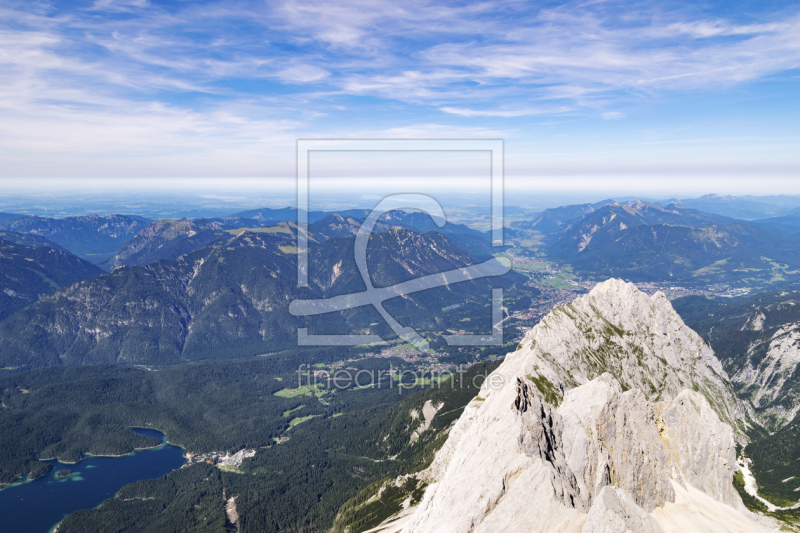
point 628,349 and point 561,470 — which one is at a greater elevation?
point 561,470

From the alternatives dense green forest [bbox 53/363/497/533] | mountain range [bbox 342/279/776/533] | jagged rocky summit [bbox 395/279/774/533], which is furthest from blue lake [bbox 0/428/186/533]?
jagged rocky summit [bbox 395/279/774/533]

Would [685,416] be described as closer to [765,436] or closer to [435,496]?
[435,496]

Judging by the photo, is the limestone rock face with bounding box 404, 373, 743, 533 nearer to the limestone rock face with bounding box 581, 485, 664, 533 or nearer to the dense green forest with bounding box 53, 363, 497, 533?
the limestone rock face with bounding box 581, 485, 664, 533

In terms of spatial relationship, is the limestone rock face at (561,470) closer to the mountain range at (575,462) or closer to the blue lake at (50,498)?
the mountain range at (575,462)

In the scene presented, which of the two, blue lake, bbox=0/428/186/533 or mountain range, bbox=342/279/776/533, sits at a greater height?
mountain range, bbox=342/279/776/533

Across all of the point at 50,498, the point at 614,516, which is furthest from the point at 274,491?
the point at 614,516

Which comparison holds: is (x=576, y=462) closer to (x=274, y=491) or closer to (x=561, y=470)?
(x=561, y=470)

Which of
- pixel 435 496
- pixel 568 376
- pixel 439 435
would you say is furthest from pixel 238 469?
pixel 435 496

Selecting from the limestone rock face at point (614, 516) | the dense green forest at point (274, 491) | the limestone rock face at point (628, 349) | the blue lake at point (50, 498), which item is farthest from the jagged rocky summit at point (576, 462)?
the blue lake at point (50, 498)

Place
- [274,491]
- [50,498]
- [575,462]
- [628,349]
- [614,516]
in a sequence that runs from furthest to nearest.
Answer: [50,498]
[274,491]
[628,349]
[575,462]
[614,516]
